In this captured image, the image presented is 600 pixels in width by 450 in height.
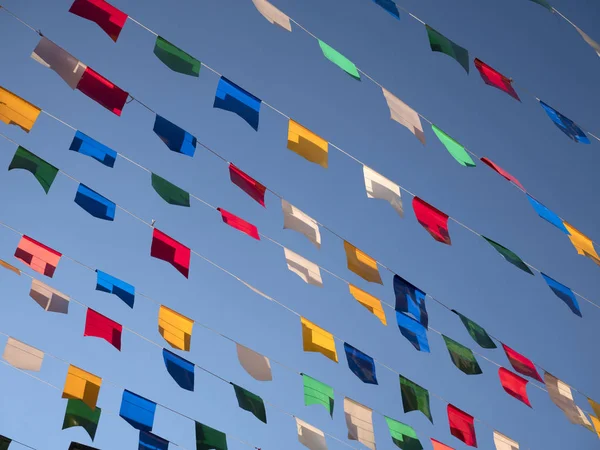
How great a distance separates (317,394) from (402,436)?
2.10ft

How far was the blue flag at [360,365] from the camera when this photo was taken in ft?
18.3

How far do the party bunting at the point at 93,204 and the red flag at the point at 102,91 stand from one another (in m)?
0.58

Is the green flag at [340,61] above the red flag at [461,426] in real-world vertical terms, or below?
above

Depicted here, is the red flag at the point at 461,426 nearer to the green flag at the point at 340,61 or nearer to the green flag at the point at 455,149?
the green flag at the point at 455,149

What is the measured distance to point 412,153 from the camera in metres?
6.14

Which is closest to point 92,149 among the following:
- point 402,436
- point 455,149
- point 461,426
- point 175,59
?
point 175,59

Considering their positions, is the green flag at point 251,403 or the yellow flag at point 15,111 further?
the green flag at point 251,403

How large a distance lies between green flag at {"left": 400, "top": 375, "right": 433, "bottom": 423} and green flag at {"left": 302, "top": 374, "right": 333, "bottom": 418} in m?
0.45

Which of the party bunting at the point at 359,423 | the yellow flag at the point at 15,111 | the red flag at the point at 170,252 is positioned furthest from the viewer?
the party bunting at the point at 359,423

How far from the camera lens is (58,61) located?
4535mm

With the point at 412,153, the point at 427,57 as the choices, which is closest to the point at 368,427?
the point at 412,153

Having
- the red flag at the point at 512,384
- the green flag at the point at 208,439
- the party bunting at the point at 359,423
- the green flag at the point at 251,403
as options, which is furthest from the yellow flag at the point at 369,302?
the green flag at the point at 208,439

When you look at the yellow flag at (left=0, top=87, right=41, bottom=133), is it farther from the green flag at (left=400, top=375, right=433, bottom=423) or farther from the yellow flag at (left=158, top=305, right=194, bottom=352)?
the green flag at (left=400, top=375, right=433, bottom=423)

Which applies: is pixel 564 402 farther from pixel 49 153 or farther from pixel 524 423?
pixel 49 153
